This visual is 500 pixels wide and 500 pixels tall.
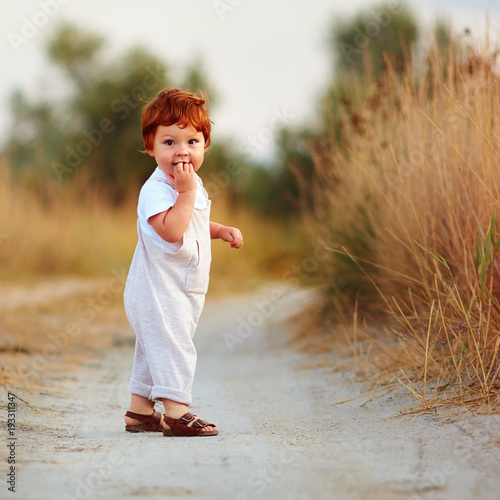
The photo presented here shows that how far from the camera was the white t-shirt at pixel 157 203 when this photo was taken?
7.82 ft

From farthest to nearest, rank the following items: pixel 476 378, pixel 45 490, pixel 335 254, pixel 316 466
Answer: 1. pixel 335 254
2. pixel 476 378
3. pixel 316 466
4. pixel 45 490

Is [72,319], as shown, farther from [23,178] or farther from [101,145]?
[101,145]

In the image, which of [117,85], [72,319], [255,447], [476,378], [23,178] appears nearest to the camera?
[255,447]

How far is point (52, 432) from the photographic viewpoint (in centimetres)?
251

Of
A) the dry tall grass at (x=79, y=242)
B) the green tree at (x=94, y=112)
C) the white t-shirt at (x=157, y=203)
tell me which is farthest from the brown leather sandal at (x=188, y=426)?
the green tree at (x=94, y=112)

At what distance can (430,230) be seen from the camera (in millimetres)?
3523

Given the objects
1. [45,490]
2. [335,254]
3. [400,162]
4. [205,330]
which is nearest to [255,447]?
[45,490]

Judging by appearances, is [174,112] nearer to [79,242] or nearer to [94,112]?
[79,242]

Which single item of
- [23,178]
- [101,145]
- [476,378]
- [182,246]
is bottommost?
[476,378]

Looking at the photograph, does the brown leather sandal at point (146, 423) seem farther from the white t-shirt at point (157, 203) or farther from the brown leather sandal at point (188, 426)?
the white t-shirt at point (157, 203)

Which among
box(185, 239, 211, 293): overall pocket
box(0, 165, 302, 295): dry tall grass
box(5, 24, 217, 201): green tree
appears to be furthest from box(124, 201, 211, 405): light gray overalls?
box(5, 24, 217, 201): green tree

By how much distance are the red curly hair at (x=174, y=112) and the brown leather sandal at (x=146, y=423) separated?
39.3 inches

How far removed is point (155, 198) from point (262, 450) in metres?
0.90

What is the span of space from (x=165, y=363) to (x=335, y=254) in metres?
2.27
